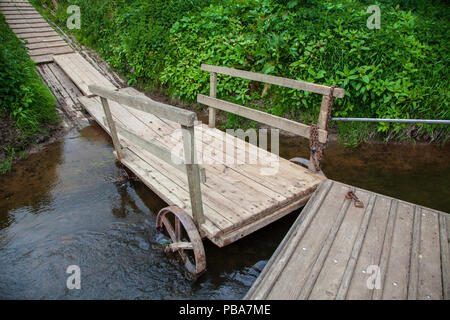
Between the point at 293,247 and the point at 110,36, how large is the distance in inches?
398

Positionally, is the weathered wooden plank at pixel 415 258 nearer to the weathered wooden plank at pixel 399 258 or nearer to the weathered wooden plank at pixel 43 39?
the weathered wooden plank at pixel 399 258

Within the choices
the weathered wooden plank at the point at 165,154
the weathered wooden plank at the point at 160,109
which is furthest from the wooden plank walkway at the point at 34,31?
the weathered wooden plank at the point at 165,154

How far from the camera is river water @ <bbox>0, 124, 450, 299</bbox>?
3475 mm

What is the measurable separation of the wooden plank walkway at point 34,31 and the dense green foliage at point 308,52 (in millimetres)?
3107

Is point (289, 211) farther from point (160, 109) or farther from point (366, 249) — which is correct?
point (160, 109)

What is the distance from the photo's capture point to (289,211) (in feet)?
12.6

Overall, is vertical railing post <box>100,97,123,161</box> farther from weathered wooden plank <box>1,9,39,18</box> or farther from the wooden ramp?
weathered wooden plank <box>1,9,39,18</box>

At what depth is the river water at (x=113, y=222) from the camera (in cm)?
347

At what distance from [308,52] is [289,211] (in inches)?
149

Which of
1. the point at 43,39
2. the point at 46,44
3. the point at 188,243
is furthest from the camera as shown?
the point at 43,39

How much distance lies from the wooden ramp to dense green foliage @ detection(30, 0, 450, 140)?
1974 millimetres

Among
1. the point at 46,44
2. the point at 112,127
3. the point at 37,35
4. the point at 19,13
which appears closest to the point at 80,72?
the point at 46,44

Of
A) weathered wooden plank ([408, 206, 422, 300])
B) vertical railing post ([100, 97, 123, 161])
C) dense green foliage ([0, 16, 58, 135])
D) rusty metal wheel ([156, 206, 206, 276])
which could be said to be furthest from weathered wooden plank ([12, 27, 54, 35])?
weathered wooden plank ([408, 206, 422, 300])

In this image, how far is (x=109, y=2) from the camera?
1119 centimetres
